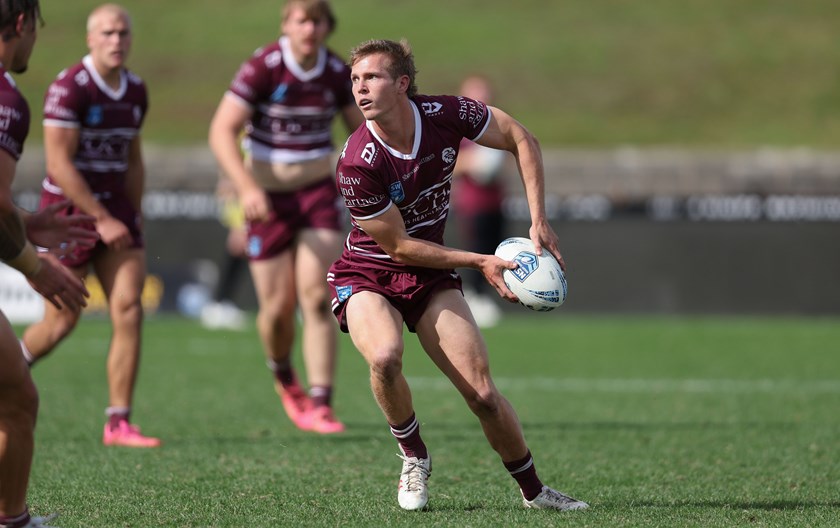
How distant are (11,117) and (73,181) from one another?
2.63 meters

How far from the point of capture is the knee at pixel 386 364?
5.36m

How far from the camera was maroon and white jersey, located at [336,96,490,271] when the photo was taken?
535cm

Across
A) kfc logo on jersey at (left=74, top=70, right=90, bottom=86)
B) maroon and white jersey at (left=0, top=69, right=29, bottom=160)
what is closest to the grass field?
maroon and white jersey at (left=0, top=69, right=29, bottom=160)

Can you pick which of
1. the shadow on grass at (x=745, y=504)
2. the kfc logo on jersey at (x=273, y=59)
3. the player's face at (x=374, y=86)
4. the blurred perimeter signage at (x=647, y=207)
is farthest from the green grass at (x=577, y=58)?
the player's face at (x=374, y=86)

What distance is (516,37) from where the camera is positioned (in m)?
31.9

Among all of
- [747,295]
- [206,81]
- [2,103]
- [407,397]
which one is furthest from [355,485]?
[206,81]

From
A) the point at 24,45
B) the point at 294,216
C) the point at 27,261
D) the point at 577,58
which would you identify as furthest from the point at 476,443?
the point at 577,58

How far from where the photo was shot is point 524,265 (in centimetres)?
527

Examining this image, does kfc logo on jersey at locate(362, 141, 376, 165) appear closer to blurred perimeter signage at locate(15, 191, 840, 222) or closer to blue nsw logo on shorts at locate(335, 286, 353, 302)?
blue nsw logo on shorts at locate(335, 286, 353, 302)

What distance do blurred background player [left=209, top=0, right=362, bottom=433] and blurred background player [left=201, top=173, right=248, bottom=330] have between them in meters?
7.18

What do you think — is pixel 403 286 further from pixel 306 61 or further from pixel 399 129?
pixel 306 61

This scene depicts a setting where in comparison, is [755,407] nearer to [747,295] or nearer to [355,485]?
[355,485]

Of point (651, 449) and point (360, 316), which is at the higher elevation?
point (360, 316)

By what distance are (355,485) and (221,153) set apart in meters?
2.69
